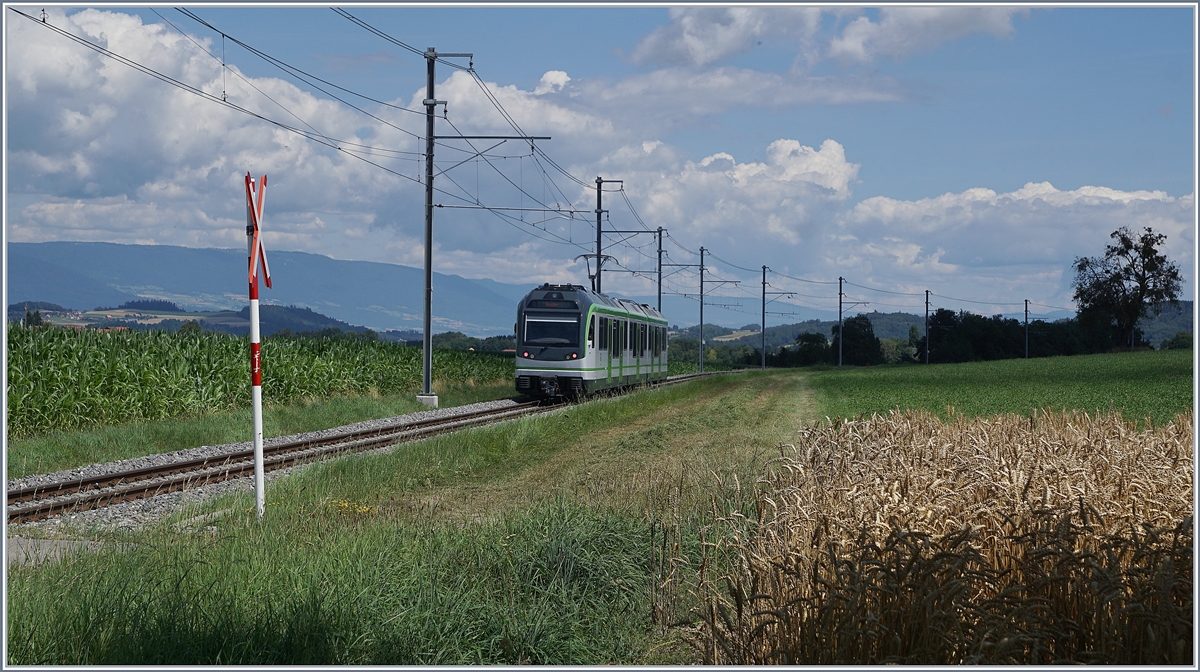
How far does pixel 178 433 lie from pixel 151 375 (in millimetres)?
2934

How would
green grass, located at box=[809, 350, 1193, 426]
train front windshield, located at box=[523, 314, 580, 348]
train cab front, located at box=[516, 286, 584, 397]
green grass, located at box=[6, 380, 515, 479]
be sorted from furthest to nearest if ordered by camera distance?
train front windshield, located at box=[523, 314, 580, 348]
train cab front, located at box=[516, 286, 584, 397]
green grass, located at box=[809, 350, 1193, 426]
green grass, located at box=[6, 380, 515, 479]

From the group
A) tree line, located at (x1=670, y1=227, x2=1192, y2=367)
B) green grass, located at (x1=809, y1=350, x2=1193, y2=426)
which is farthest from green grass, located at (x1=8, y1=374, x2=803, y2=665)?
tree line, located at (x1=670, y1=227, x2=1192, y2=367)

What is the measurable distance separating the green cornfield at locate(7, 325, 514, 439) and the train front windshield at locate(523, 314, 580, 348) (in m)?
5.34

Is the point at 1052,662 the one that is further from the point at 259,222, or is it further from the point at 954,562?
the point at 259,222

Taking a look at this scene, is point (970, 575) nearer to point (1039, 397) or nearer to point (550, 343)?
point (550, 343)

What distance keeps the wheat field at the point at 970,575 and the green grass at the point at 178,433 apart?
41.5 feet

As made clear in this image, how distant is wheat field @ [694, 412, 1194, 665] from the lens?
165 inches

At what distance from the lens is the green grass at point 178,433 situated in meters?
15.3

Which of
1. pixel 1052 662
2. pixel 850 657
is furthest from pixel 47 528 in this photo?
pixel 1052 662

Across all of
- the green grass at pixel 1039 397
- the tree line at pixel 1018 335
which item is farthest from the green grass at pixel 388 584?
the tree line at pixel 1018 335

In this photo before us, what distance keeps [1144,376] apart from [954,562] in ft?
138

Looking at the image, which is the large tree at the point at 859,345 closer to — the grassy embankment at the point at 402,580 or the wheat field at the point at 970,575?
the grassy embankment at the point at 402,580

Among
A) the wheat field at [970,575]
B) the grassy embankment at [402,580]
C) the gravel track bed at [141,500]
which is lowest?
the gravel track bed at [141,500]

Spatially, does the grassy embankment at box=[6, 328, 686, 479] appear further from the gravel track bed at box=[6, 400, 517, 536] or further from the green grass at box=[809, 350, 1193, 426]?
the green grass at box=[809, 350, 1193, 426]
